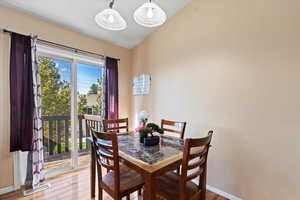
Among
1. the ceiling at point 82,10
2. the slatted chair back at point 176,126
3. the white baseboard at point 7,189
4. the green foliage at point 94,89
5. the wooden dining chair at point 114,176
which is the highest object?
the ceiling at point 82,10

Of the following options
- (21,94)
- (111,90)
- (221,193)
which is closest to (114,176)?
(221,193)

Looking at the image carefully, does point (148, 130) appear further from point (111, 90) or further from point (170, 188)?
point (111, 90)

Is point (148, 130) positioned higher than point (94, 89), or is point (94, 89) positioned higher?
point (94, 89)

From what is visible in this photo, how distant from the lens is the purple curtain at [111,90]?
9.72ft

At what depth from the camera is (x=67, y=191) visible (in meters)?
2.04

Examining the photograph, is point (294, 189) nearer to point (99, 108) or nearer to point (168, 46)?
point (168, 46)

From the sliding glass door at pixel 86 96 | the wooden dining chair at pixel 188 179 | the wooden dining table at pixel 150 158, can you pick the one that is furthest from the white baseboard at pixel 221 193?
the sliding glass door at pixel 86 96

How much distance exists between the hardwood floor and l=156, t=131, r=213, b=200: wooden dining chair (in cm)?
76

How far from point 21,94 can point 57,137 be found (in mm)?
971

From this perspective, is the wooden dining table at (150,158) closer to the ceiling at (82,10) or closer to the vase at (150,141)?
the vase at (150,141)

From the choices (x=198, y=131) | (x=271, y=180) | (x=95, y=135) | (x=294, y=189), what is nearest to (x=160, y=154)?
(x=95, y=135)

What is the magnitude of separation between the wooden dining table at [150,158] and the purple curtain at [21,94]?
1.37 m

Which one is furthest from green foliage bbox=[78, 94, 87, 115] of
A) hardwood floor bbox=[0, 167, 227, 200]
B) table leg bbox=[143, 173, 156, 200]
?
table leg bbox=[143, 173, 156, 200]

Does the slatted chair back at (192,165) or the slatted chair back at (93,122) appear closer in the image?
the slatted chair back at (192,165)
